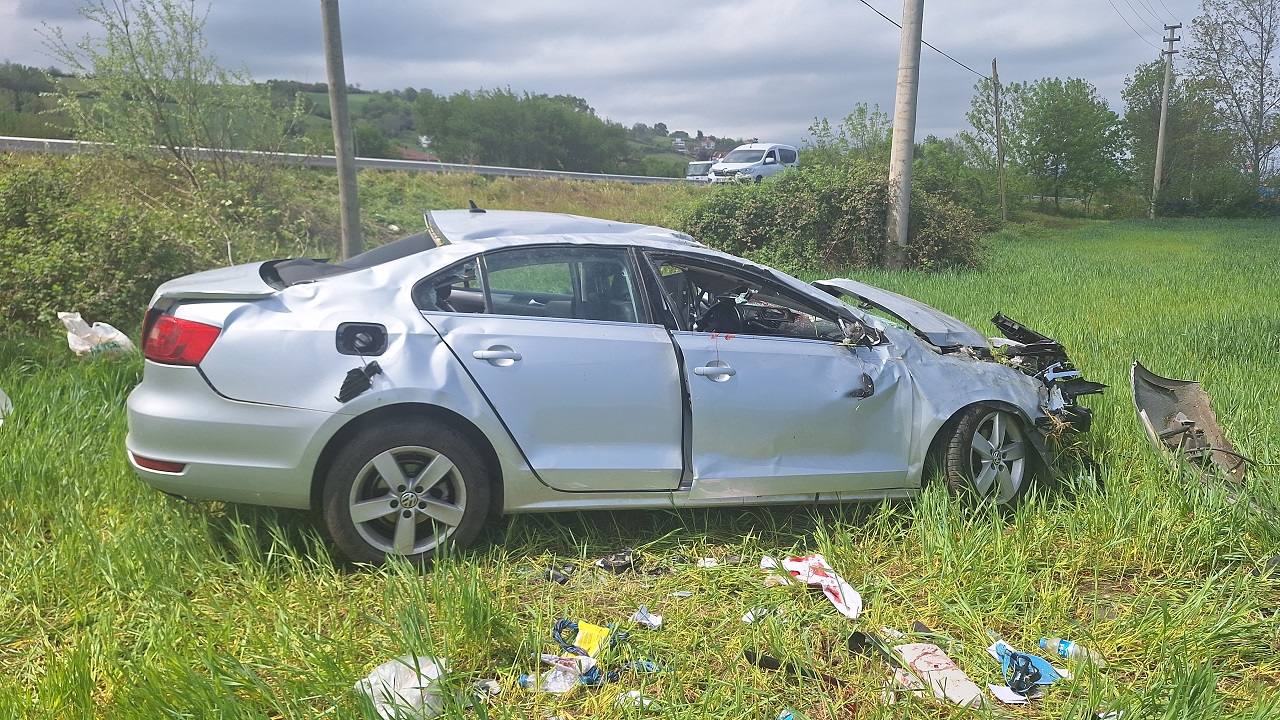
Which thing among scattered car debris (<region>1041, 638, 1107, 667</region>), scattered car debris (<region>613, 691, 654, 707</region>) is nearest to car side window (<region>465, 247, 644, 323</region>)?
scattered car debris (<region>613, 691, 654, 707</region>)

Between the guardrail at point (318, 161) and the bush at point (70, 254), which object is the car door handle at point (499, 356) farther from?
the guardrail at point (318, 161)

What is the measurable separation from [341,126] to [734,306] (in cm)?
622

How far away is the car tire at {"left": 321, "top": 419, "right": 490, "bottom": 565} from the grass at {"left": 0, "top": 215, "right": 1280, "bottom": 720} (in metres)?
0.15

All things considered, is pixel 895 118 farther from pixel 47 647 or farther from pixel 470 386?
pixel 47 647

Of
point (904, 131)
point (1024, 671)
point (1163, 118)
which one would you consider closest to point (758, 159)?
point (904, 131)

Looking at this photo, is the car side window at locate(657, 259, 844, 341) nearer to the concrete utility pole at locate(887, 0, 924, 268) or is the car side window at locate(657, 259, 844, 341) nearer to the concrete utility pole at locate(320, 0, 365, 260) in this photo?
the concrete utility pole at locate(320, 0, 365, 260)

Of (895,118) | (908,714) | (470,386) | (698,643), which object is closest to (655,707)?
(698,643)

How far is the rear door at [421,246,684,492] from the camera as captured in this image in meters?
3.71

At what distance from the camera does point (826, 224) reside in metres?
15.4

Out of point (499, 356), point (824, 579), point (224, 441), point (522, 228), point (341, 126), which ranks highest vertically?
point (341, 126)

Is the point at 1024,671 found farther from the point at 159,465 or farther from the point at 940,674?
the point at 159,465

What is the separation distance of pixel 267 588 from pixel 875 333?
9.77 ft

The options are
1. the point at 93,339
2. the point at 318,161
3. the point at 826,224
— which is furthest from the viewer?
Answer: the point at 318,161

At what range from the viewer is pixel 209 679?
275 centimetres
